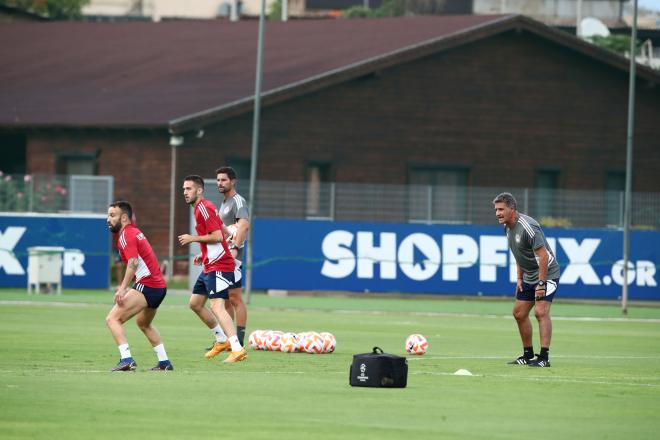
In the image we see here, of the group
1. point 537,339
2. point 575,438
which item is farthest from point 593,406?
point 537,339

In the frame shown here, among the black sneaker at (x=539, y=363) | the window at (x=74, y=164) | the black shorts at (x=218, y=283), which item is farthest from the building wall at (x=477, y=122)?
the black sneaker at (x=539, y=363)

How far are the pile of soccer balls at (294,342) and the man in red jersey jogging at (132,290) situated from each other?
3.70 m

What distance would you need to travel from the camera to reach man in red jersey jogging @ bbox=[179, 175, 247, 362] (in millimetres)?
18672

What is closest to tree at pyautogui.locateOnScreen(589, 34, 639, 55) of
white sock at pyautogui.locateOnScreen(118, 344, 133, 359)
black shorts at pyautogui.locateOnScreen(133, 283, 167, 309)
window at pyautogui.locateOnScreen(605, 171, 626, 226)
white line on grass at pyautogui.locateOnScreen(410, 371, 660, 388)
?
window at pyautogui.locateOnScreen(605, 171, 626, 226)

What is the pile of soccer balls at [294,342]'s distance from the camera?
68.2 ft

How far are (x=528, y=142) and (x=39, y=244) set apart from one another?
17474 millimetres

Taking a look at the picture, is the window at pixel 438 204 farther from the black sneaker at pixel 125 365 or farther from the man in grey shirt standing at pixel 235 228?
the black sneaker at pixel 125 365

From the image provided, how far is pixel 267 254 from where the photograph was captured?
129 ft


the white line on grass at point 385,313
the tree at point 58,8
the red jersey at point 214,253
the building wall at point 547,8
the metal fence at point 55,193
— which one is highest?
the building wall at point 547,8

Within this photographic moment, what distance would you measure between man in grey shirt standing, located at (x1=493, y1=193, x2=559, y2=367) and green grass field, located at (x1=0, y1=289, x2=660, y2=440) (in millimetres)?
411

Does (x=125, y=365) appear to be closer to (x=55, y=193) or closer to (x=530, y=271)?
(x=530, y=271)

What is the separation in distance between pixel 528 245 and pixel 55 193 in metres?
24.6

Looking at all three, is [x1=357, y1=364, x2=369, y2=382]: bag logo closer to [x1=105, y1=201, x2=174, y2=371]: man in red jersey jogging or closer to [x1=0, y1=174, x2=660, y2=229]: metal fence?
[x1=105, y1=201, x2=174, y2=371]: man in red jersey jogging

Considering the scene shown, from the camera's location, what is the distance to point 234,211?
21250 mm
